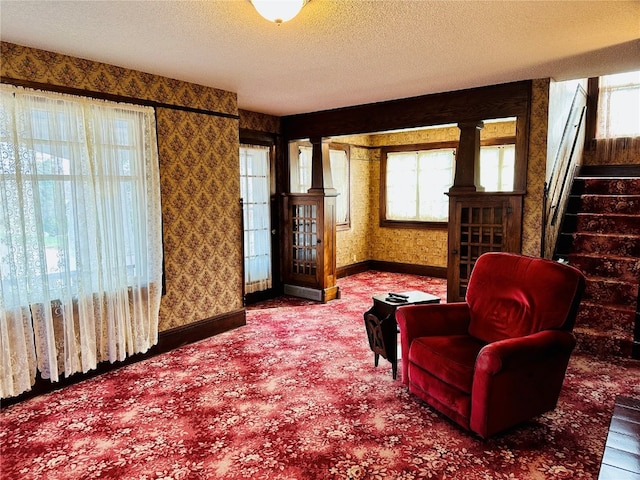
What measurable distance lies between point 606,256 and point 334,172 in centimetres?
424

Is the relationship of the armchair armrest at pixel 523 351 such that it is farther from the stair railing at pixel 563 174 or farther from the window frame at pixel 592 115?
the window frame at pixel 592 115

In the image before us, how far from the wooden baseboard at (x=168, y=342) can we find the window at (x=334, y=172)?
2345 millimetres

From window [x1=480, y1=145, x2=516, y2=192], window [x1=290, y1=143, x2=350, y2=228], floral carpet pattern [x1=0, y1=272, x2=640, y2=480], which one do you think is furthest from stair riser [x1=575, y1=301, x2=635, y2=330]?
window [x1=290, y1=143, x2=350, y2=228]

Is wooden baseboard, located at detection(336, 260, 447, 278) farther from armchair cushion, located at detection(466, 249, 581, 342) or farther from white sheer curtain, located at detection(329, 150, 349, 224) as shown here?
armchair cushion, located at detection(466, 249, 581, 342)

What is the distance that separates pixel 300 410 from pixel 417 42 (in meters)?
2.79

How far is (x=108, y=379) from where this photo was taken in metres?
3.63

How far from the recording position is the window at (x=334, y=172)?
645cm

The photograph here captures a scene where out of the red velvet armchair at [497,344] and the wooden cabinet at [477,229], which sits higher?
the wooden cabinet at [477,229]

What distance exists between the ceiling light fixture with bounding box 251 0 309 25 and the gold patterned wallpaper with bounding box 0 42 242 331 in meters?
2.05

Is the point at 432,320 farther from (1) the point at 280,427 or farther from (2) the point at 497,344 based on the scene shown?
(1) the point at 280,427

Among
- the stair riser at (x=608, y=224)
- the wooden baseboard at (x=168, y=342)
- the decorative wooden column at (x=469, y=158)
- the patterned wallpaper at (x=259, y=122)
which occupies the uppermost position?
the patterned wallpaper at (x=259, y=122)

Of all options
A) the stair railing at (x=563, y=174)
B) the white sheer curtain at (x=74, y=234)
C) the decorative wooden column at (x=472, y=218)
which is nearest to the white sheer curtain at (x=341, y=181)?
the decorative wooden column at (x=472, y=218)

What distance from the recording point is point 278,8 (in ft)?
7.39

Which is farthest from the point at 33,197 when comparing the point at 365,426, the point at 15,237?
the point at 365,426
